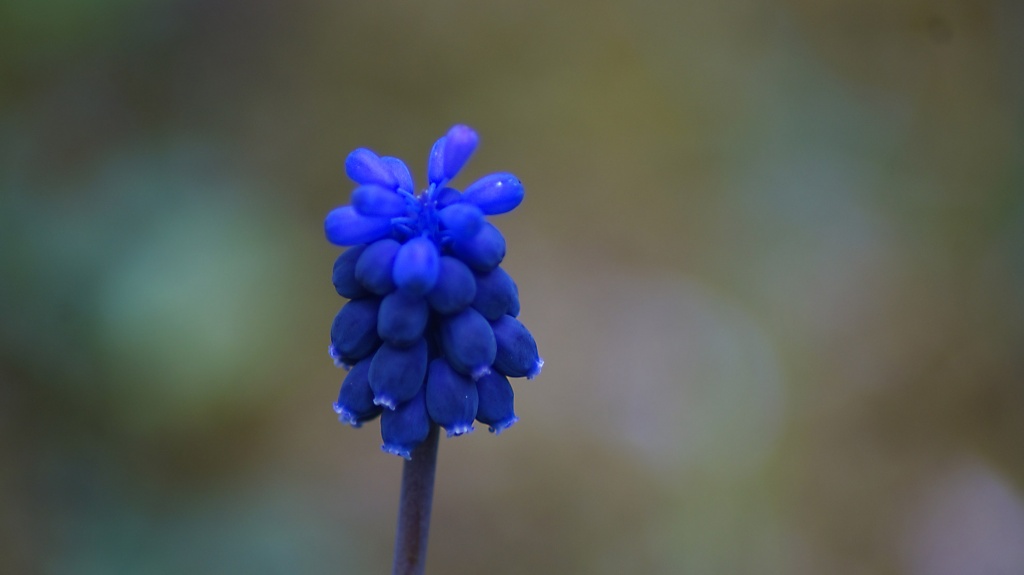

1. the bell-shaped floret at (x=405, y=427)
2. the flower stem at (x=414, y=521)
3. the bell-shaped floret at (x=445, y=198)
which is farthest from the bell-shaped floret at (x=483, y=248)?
the flower stem at (x=414, y=521)

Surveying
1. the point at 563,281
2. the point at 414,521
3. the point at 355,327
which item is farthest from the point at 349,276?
the point at 563,281

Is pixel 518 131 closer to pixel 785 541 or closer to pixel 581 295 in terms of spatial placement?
pixel 581 295

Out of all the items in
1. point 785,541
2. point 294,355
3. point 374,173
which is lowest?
point 374,173

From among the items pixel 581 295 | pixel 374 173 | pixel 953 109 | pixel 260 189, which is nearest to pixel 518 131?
pixel 581 295

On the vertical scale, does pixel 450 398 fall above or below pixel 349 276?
below

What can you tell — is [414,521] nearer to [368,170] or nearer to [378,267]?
[378,267]

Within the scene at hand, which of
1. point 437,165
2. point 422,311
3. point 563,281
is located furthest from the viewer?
point 563,281

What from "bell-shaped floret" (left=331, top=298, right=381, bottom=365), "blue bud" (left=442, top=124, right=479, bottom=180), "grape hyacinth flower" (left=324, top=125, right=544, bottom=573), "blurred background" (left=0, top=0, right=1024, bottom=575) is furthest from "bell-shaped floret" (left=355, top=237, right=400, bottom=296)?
"blurred background" (left=0, top=0, right=1024, bottom=575)
